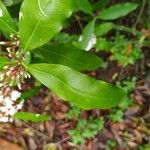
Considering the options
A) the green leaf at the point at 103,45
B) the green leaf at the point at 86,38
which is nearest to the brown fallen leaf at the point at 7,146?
the green leaf at the point at 103,45

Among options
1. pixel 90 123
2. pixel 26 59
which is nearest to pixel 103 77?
pixel 90 123

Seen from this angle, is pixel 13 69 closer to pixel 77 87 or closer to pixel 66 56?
pixel 77 87

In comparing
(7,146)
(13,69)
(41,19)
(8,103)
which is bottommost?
(7,146)

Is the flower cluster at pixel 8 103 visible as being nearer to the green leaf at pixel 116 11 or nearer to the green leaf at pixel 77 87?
the green leaf at pixel 77 87

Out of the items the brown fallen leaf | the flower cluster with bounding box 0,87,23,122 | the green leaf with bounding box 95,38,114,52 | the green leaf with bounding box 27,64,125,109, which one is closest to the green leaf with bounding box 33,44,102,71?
the flower cluster with bounding box 0,87,23,122

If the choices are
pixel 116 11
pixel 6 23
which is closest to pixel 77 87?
pixel 6 23

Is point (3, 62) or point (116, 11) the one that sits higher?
point (116, 11)

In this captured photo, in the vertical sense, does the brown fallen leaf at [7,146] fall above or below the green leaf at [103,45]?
below

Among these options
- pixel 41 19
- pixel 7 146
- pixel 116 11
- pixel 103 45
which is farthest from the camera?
pixel 7 146

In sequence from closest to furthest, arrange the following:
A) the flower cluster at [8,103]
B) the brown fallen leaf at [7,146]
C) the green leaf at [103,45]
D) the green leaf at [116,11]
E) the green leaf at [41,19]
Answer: the green leaf at [41,19], the flower cluster at [8,103], the green leaf at [116,11], the green leaf at [103,45], the brown fallen leaf at [7,146]
